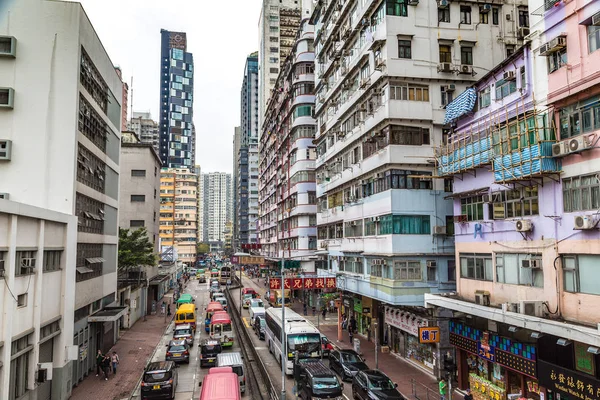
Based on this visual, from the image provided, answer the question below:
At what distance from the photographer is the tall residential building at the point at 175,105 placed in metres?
181

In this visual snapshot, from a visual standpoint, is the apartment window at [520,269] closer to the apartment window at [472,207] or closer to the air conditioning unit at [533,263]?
the air conditioning unit at [533,263]

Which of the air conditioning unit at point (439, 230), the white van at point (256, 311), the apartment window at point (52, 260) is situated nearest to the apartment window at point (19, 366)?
the apartment window at point (52, 260)

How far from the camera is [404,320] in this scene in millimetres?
31469

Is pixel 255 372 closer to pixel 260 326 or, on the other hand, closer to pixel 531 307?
pixel 260 326

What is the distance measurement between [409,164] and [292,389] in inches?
585

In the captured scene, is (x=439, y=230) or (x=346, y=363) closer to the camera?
(x=346, y=363)

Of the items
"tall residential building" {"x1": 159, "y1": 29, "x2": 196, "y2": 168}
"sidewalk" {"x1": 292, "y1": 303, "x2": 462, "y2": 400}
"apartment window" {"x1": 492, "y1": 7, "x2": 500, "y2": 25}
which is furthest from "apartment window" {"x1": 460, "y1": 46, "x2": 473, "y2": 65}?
"tall residential building" {"x1": 159, "y1": 29, "x2": 196, "y2": 168}

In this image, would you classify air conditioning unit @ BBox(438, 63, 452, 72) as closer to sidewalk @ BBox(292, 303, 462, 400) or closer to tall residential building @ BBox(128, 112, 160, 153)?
sidewalk @ BBox(292, 303, 462, 400)

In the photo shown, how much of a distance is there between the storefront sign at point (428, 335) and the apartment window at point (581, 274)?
972 cm

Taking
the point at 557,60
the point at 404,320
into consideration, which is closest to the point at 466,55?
the point at 557,60

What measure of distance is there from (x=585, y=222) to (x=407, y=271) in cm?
1409

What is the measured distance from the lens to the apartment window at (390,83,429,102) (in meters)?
30.1

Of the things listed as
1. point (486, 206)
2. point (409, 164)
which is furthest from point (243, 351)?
point (486, 206)

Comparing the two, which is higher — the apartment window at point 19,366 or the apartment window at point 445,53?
the apartment window at point 445,53
